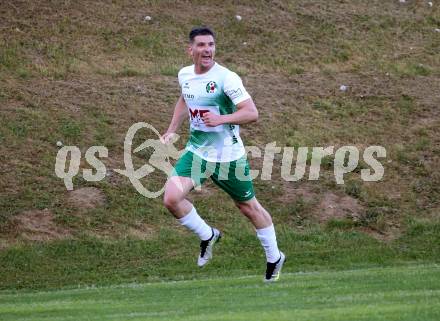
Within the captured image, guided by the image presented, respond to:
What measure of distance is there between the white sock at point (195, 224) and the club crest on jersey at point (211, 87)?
1.38m

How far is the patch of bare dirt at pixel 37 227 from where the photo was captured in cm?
1744

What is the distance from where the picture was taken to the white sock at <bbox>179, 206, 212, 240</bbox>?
11555 millimetres

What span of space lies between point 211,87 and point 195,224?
5.17 ft

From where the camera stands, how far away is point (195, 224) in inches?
457

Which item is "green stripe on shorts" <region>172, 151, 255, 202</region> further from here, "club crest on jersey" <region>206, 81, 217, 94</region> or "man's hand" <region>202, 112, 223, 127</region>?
"club crest on jersey" <region>206, 81, 217, 94</region>

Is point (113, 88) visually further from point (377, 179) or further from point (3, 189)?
point (377, 179)

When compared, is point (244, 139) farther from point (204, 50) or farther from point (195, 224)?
point (204, 50)

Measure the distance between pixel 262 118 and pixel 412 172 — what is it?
3363 millimetres

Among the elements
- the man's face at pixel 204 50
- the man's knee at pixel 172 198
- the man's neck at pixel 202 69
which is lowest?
the man's knee at pixel 172 198

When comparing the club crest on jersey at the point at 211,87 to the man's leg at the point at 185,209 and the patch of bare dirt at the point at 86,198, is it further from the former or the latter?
the patch of bare dirt at the point at 86,198

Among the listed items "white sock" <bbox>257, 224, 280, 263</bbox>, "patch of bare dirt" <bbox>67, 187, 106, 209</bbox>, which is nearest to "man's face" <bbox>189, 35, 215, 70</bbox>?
"white sock" <bbox>257, 224, 280, 263</bbox>

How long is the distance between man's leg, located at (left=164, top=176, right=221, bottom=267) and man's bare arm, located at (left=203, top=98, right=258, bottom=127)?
751mm

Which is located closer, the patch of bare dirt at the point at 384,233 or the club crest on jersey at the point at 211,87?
the club crest on jersey at the point at 211,87

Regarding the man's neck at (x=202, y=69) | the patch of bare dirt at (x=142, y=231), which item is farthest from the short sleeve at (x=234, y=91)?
the patch of bare dirt at (x=142, y=231)
